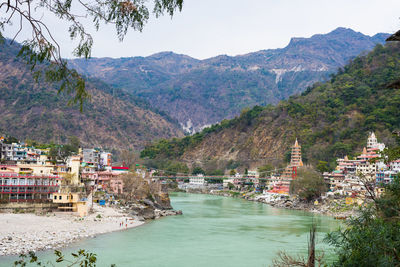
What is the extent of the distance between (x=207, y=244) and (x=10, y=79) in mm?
84383

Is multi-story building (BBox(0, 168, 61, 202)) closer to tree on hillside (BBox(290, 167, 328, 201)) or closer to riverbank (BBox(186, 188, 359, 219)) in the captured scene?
riverbank (BBox(186, 188, 359, 219))

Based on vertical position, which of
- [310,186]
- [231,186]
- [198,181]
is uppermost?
[310,186]

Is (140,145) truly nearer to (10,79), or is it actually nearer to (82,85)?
(10,79)

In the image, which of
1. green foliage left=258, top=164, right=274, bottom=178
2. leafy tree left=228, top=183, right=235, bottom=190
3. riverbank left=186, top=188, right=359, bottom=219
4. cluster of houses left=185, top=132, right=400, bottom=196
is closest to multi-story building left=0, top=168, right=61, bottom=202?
riverbank left=186, top=188, right=359, bottom=219

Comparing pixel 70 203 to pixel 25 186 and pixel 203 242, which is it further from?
pixel 203 242

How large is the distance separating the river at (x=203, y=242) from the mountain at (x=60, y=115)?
2042 inches

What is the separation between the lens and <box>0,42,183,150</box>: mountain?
79062 mm

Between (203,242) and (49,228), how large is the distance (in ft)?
22.6

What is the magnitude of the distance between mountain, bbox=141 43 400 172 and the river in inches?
947

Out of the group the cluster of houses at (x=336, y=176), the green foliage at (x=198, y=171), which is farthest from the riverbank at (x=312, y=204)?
the green foliage at (x=198, y=171)

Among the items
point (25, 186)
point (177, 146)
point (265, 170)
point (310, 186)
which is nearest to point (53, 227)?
point (25, 186)

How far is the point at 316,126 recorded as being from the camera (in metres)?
62.1

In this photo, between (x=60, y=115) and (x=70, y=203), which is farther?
(x=60, y=115)

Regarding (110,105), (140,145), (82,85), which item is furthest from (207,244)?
(110,105)
